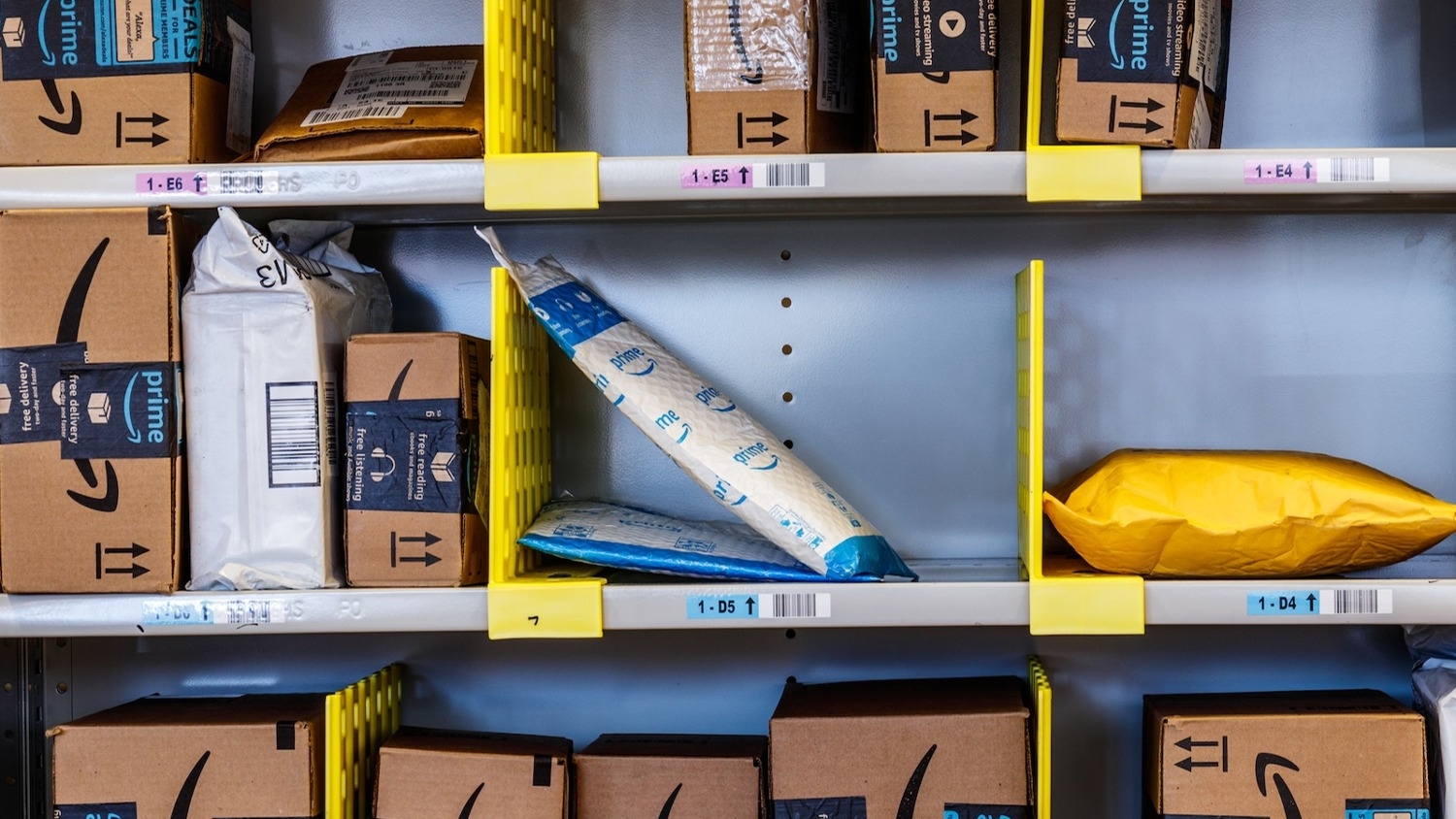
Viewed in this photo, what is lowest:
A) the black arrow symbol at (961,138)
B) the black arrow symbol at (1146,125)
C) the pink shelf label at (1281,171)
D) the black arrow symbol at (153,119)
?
the pink shelf label at (1281,171)

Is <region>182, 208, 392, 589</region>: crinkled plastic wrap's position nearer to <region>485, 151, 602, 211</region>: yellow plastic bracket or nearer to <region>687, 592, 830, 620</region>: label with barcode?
<region>485, 151, 602, 211</region>: yellow plastic bracket

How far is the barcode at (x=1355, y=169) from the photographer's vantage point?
1.06 metres

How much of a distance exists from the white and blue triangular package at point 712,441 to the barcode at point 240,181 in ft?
0.75

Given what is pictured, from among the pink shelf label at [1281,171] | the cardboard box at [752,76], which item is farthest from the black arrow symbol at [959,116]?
the pink shelf label at [1281,171]

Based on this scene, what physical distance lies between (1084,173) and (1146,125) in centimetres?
8

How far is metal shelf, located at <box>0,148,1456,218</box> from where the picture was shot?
1.07 meters

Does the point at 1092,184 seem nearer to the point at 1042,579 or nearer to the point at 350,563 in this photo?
the point at 1042,579

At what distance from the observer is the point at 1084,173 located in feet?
3.50

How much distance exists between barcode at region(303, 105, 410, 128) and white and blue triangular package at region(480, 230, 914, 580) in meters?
0.17

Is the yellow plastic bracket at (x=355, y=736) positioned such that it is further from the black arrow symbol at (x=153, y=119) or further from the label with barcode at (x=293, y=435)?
the black arrow symbol at (x=153, y=119)

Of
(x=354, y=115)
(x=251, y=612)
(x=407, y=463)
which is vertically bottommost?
(x=251, y=612)

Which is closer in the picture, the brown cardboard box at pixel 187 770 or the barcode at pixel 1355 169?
the barcode at pixel 1355 169

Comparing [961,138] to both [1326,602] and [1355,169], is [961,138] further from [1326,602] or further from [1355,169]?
[1326,602]

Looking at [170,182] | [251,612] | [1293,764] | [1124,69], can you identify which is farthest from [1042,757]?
[170,182]
